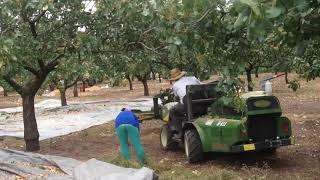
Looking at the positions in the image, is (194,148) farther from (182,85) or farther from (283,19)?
(283,19)

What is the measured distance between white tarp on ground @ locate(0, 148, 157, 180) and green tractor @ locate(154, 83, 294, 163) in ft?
8.31

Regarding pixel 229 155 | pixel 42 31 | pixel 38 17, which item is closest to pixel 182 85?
pixel 229 155

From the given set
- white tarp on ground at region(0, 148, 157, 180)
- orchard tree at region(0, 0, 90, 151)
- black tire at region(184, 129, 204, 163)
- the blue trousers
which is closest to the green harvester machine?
black tire at region(184, 129, 204, 163)

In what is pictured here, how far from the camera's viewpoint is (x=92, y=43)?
10.4m

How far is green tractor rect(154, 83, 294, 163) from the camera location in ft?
31.4

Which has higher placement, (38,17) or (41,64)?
(38,17)

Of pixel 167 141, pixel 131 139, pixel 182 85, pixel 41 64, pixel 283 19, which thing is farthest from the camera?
pixel 41 64

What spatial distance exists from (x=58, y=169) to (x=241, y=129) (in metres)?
3.24

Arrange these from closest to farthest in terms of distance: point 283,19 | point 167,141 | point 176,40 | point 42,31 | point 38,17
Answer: point 283,19
point 176,40
point 38,17
point 42,31
point 167,141

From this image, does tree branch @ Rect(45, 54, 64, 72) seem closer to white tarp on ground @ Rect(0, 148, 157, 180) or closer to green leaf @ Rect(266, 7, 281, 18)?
white tarp on ground @ Rect(0, 148, 157, 180)

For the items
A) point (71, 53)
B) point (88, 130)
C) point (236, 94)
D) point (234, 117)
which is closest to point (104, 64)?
point (71, 53)

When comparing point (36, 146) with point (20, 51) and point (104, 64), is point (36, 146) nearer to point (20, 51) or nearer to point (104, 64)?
point (104, 64)

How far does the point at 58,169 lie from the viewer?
897 cm

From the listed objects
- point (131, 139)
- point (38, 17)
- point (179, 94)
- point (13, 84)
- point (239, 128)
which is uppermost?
point (38, 17)
